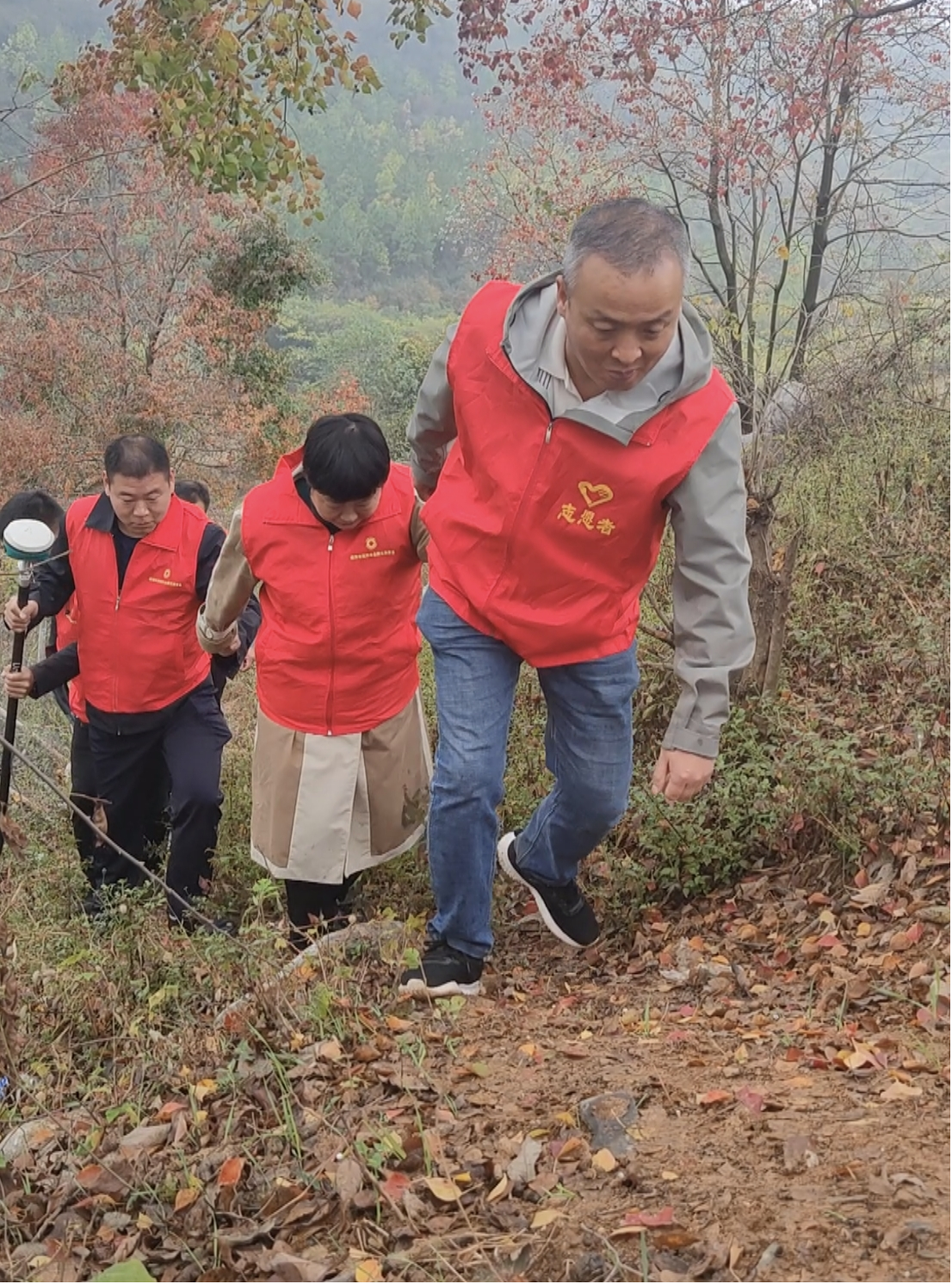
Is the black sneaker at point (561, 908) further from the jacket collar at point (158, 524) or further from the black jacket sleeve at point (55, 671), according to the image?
the black jacket sleeve at point (55, 671)

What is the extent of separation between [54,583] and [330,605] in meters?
1.58

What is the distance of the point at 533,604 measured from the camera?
3.16m

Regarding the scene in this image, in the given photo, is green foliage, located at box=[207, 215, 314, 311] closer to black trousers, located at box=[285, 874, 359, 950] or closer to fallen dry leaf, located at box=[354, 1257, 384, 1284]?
black trousers, located at box=[285, 874, 359, 950]

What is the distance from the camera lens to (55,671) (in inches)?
191

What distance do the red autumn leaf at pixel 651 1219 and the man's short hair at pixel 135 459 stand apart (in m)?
3.35

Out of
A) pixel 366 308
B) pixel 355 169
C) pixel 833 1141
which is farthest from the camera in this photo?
pixel 366 308

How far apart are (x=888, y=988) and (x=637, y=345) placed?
166 centimetres

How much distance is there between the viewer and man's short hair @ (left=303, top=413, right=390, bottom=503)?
3648 millimetres

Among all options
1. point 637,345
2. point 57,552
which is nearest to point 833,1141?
point 637,345

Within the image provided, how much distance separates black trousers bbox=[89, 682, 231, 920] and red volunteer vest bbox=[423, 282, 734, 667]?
1754mm

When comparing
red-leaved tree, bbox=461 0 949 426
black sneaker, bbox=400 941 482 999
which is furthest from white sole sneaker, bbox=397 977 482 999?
red-leaved tree, bbox=461 0 949 426

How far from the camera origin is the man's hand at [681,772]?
2.98 metres

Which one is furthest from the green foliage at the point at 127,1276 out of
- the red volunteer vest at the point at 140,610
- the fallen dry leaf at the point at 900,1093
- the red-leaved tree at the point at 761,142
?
the red-leaved tree at the point at 761,142

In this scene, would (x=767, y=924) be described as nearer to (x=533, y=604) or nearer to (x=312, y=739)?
(x=533, y=604)
